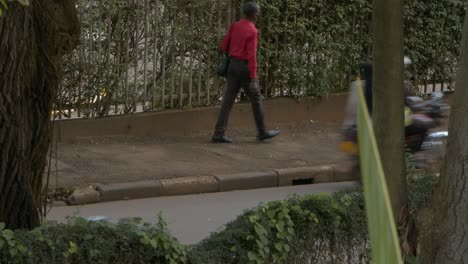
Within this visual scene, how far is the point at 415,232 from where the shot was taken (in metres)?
5.00

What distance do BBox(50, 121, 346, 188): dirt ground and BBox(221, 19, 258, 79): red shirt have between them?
113 cm

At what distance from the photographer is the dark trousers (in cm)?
1266

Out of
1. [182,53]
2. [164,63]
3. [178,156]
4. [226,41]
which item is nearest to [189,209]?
[178,156]

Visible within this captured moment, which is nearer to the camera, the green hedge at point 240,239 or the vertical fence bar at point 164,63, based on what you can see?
the green hedge at point 240,239

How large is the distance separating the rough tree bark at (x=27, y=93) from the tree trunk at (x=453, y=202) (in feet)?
6.97

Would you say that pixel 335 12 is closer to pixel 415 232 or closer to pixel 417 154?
pixel 417 154

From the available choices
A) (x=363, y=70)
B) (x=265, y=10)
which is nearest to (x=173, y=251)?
(x=363, y=70)

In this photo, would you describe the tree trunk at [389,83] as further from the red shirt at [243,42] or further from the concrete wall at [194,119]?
the red shirt at [243,42]

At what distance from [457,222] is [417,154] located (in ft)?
20.6

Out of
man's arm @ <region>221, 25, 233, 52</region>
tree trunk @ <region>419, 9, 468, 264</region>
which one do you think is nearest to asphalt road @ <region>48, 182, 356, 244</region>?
man's arm @ <region>221, 25, 233, 52</region>

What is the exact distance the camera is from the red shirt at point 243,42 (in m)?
12.5

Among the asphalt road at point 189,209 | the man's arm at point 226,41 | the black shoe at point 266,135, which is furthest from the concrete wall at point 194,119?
the asphalt road at point 189,209

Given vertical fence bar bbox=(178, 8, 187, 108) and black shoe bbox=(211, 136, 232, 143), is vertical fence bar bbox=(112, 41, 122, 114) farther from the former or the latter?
black shoe bbox=(211, 136, 232, 143)

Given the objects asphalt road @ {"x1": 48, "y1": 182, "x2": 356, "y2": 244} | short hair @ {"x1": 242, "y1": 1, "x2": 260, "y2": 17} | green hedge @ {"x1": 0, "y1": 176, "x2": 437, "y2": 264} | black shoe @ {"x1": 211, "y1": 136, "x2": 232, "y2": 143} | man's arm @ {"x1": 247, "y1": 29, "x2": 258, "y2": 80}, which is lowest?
asphalt road @ {"x1": 48, "y1": 182, "x2": 356, "y2": 244}
